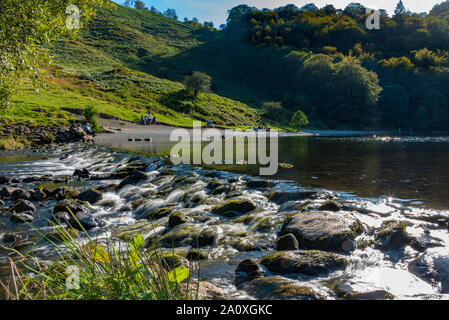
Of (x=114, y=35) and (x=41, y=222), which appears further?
(x=114, y=35)

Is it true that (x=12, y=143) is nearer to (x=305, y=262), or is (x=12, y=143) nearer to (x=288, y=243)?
(x=288, y=243)

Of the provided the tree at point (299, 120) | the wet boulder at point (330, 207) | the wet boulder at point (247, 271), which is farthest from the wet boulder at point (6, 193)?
the tree at point (299, 120)

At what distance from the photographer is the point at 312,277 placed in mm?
4496

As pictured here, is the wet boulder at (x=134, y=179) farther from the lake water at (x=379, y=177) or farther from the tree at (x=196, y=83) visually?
the tree at (x=196, y=83)

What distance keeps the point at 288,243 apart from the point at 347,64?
91376 millimetres

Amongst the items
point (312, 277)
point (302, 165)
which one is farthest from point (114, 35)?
point (312, 277)

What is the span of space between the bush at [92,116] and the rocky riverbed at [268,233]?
1056 inches

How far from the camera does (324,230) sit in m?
5.59

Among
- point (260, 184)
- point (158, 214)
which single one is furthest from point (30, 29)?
point (260, 184)

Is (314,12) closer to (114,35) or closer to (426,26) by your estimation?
(426,26)

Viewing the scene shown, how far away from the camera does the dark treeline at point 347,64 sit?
8425cm
